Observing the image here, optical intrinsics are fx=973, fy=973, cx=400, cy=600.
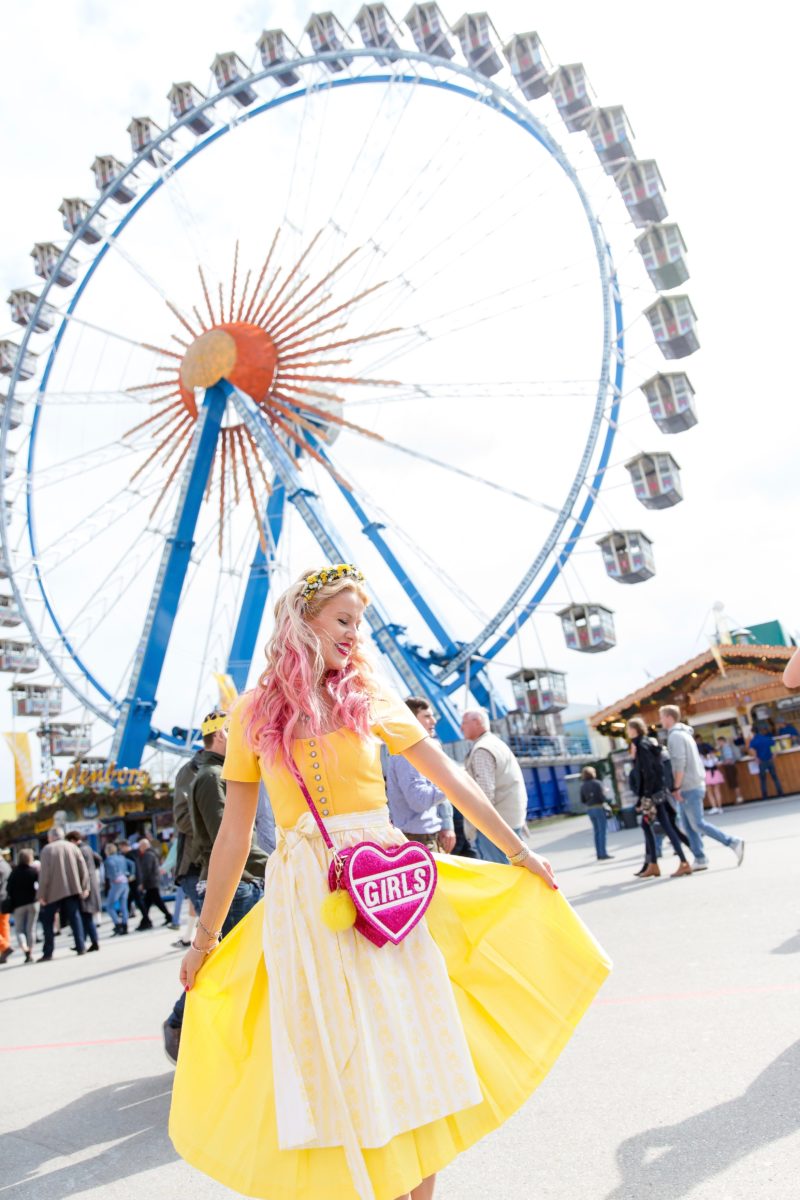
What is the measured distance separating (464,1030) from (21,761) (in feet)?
121

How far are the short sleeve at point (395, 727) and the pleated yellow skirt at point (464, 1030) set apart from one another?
0.34 meters

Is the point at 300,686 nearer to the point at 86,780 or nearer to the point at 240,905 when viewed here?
the point at 240,905

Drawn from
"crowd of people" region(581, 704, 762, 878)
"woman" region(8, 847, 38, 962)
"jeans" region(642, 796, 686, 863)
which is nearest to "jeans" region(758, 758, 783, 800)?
"crowd of people" region(581, 704, 762, 878)

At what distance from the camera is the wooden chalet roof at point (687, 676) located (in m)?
17.8

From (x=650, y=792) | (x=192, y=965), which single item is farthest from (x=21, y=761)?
(x=192, y=965)

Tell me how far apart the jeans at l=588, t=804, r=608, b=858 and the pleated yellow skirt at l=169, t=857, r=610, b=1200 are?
8766mm

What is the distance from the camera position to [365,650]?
232 cm

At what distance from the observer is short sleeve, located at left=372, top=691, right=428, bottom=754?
2205 millimetres

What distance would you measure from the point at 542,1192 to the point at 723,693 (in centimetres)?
1710

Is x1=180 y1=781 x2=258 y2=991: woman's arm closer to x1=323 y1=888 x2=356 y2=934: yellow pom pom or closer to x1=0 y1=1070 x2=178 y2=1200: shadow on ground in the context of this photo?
x1=323 y1=888 x2=356 y2=934: yellow pom pom

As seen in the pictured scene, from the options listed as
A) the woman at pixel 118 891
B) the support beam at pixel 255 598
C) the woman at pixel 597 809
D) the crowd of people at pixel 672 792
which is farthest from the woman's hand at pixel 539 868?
the support beam at pixel 255 598

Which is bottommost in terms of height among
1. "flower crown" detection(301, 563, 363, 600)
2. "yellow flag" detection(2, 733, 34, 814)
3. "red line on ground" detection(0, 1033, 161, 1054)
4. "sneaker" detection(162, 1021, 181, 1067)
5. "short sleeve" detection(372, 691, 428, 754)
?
"red line on ground" detection(0, 1033, 161, 1054)

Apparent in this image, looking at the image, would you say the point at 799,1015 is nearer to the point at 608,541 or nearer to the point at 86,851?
the point at 86,851

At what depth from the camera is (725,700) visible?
1842cm
